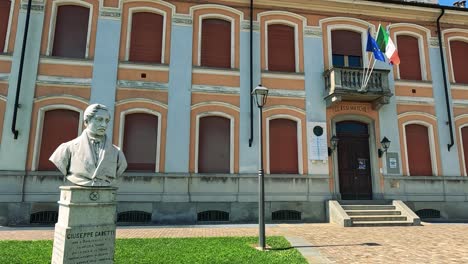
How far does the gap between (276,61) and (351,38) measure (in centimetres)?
368

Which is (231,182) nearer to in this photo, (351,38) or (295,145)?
(295,145)

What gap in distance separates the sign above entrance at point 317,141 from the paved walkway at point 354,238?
9.11 ft

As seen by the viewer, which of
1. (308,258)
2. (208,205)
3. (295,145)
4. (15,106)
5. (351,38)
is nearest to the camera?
(308,258)

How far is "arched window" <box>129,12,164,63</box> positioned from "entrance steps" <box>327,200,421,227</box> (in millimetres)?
8906

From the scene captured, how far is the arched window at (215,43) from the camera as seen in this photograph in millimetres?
13623

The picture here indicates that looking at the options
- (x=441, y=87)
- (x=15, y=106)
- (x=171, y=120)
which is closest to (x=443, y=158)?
(x=441, y=87)

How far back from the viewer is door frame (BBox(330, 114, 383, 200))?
13.4 m

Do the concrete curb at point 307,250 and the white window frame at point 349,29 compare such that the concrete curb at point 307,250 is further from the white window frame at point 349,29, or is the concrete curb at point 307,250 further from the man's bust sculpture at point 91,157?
the white window frame at point 349,29

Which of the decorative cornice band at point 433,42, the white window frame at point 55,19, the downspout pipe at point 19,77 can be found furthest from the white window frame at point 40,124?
the decorative cornice band at point 433,42

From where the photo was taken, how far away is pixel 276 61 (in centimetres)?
1409

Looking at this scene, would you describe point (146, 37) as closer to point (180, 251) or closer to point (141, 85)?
point (141, 85)

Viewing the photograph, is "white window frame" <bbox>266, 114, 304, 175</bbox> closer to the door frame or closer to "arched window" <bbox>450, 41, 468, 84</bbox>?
the door frame

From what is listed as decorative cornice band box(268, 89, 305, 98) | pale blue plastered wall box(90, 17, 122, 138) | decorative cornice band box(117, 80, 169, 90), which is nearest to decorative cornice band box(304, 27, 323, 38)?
decorative cornice band box(268, 89, 305, 98)

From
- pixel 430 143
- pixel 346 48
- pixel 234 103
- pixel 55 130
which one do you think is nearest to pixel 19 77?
pixel 55 130
